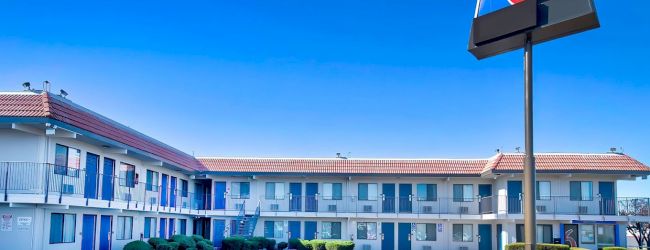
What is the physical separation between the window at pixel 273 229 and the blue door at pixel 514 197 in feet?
45.4

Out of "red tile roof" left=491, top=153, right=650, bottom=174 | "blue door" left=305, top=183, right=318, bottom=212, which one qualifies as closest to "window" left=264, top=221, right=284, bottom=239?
"blue door" left=305, top=183, right=318, bottom=212

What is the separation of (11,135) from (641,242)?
167 ft

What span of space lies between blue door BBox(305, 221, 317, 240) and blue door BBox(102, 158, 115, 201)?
1540 cm

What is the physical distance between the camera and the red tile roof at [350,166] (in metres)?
39.8

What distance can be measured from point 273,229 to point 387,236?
7043mm

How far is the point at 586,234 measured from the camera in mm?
36906

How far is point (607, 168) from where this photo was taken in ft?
118

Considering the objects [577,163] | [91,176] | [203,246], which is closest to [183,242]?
[203,246]

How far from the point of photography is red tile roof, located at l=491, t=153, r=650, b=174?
35.8 m

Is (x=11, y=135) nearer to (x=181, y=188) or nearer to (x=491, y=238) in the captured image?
(x=181, y=188)

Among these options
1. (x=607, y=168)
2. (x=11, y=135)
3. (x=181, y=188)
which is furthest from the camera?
(x=181, y=188)

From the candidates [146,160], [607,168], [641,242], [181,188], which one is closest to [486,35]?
[146,160]

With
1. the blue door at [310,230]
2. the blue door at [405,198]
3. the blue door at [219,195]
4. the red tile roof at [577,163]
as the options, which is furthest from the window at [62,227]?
the red tile roof at [577,163]

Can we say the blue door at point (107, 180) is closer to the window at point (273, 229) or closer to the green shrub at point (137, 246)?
the green shrub at point (137, 246)
